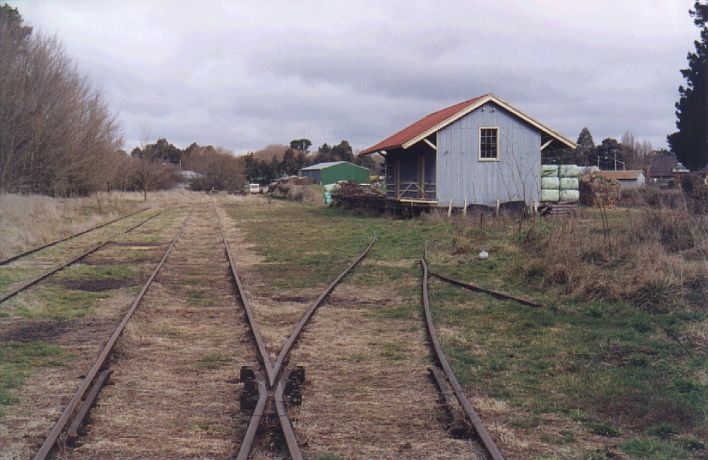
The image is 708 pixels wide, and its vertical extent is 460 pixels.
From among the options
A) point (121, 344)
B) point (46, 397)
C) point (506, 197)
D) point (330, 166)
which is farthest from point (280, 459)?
point (330, 166)

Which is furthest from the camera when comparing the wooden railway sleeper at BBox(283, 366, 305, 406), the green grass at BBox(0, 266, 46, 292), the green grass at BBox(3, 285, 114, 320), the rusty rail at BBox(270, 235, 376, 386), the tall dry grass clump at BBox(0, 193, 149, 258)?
the tall dry grass clump at BBox(0, 193, 149, 258)

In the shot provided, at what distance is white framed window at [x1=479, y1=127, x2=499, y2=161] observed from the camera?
100 feet

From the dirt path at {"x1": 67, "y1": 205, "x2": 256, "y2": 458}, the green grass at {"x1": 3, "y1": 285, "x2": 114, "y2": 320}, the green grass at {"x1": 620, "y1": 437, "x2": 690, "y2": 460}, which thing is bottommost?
the green grass at {"x1": 620, "y1": 437, "x2": 690, "y2": 460}

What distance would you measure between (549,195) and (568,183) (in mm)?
1357

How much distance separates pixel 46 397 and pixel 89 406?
0.72 m

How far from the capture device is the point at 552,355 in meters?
7.70

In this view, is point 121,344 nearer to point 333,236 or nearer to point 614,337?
point 614,337

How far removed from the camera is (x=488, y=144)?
30.6 meters

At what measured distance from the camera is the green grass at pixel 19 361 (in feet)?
20.8

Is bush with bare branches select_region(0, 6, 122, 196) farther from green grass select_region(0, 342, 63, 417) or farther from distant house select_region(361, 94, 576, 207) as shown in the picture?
green grass select_region(0, 342, 63, 417)

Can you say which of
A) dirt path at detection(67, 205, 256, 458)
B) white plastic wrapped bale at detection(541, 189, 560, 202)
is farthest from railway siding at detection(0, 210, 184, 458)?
white plastic wrapped bale at detection(541, 189, 560, 202)

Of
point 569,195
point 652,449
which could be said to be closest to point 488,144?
point 569,195

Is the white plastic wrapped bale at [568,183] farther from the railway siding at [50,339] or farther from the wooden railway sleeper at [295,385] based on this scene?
the wooden railway sleeper at [295,385]

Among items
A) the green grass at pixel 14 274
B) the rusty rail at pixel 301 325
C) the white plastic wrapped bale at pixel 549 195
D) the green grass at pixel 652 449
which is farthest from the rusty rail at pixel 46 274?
the white plastic wrapped bale at pixel 549 195
